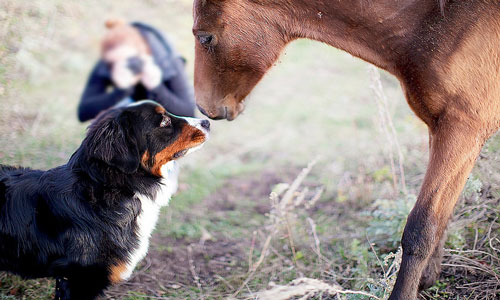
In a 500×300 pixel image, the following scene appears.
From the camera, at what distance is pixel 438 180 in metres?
2.65

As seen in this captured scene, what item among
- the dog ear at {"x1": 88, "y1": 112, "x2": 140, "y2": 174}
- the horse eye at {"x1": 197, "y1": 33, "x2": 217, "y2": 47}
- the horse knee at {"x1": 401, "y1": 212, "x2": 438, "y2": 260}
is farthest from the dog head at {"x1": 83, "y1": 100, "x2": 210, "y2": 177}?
the horse knee at {"x1": 401, "y1": 212, "x2": 438, "y2": 260}

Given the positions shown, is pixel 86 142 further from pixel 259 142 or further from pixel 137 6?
pixel 137 6

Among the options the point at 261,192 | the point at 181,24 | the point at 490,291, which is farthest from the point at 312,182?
the point at 181,24

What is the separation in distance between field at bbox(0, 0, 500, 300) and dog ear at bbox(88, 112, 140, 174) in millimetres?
1020

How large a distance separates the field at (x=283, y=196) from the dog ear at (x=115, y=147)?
102 centimetres

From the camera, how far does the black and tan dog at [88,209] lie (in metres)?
2.84

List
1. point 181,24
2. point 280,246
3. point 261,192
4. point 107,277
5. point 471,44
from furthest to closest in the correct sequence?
point 181,24, point 261,192, point 280,246, point 107,277, point 471,44

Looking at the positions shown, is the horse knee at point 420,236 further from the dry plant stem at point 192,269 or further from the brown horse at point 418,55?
the dry plant stem at point 192,269

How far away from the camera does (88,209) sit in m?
2.88

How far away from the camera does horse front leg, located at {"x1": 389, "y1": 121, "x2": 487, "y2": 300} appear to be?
2613mm

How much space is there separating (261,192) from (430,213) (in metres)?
2.69

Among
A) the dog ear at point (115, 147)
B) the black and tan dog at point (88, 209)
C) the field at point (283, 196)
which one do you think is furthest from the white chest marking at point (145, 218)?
the field at point (283, 196)

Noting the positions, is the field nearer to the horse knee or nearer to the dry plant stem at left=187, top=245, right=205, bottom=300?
the dry plant stem at left=187, top=245, right=205, bottom=300

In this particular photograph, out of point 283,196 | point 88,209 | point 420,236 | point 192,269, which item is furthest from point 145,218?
point 420,236
